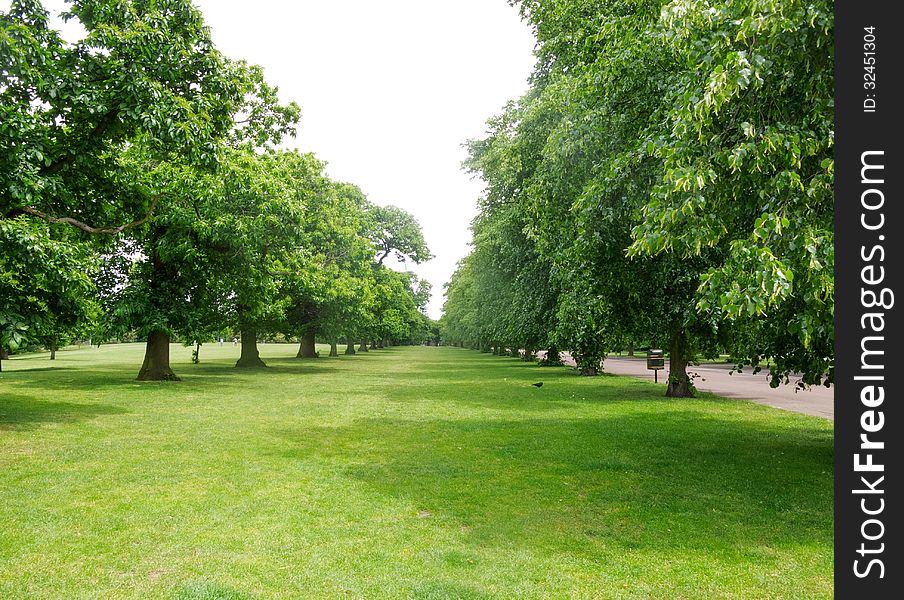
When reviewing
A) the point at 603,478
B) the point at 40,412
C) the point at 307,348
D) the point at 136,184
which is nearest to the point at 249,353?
the point at 307,348

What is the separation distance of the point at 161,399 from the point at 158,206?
7249 mm

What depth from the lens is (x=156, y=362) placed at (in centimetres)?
2723

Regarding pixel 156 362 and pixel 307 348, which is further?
pixel 307 348

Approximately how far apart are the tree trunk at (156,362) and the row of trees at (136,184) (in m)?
0.07

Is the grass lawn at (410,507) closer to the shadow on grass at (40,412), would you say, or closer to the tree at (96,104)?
the shadow on grass at (40,412)

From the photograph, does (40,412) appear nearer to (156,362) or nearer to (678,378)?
(156,362)

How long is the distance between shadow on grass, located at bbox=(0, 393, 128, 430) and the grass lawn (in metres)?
0.14

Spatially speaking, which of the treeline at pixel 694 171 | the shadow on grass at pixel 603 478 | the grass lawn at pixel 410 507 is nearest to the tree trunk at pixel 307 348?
the treeline at pixel 694 171

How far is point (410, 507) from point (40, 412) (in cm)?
1319

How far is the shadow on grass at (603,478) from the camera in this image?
645cm

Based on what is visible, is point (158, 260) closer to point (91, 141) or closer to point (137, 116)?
point (91, 141)

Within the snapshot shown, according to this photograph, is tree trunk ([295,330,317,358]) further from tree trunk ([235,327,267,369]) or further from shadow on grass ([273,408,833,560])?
shadow on grass ([273,408,833,560])

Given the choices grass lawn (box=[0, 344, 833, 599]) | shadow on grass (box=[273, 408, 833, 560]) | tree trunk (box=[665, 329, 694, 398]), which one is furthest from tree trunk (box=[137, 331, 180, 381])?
tree trunk (box=[665, 329, 694, 398])

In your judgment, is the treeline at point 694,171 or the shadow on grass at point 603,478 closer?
the treeline at point 694,171
